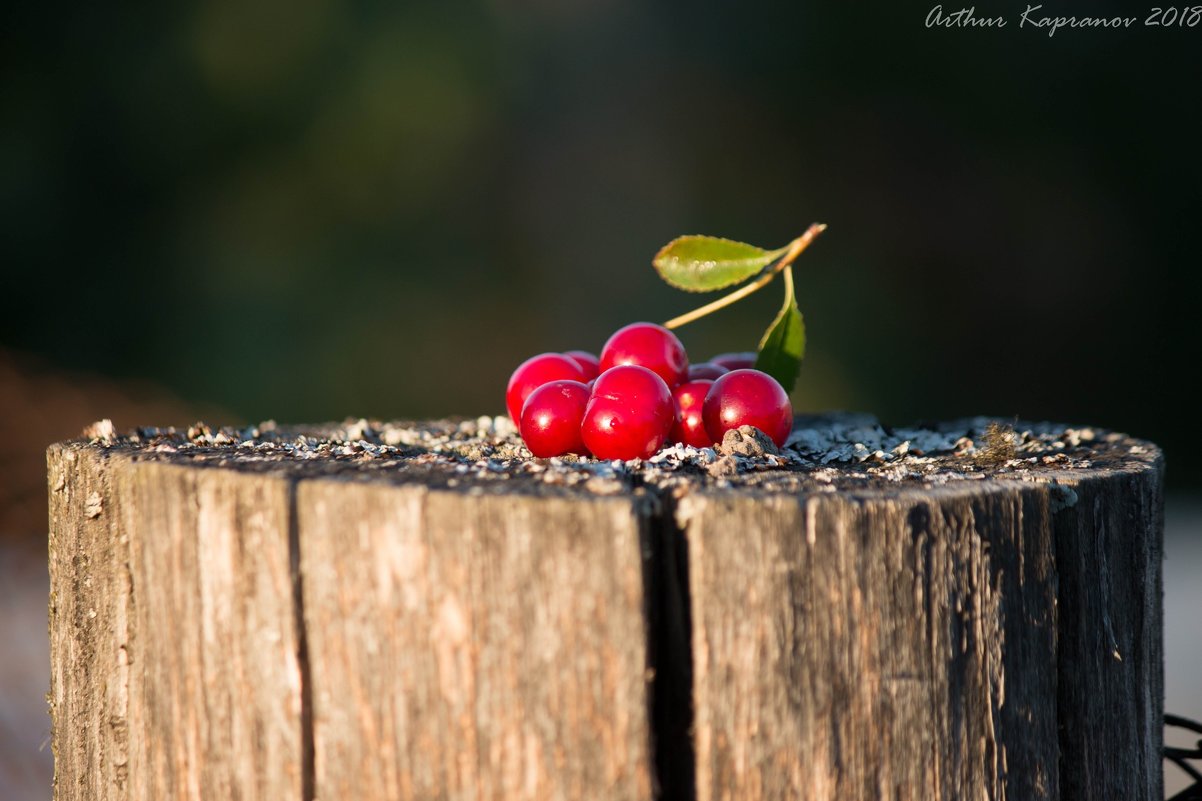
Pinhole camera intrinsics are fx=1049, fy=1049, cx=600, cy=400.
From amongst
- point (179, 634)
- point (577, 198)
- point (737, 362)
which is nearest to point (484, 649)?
point (179, 634)

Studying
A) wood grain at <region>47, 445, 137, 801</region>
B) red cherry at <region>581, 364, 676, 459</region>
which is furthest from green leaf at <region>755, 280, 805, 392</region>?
wood grain at <region>47, 445, 137, 801</region>

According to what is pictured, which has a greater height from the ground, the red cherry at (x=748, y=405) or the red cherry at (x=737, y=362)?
the red cherry at (x=737, y=362)

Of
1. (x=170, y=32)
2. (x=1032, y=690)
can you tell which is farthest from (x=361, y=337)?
(x=1032, y=690)

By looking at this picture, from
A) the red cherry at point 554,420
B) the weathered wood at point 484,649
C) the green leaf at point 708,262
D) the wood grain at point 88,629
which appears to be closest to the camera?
the weathered wood at point 484,649

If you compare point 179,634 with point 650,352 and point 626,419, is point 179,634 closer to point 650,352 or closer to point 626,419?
point 626,419

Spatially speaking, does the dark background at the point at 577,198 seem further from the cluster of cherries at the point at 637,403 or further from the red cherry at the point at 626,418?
the red cherry at the point at 626,418

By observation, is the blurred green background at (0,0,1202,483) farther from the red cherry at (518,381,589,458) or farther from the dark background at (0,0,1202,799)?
the red cherry at (518,381,589,458)
